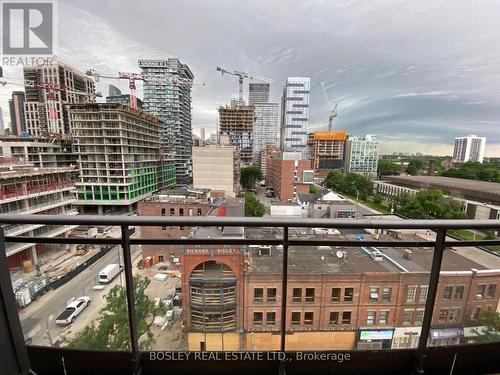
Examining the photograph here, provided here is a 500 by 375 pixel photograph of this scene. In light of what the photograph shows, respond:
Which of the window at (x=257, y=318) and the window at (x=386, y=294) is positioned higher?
the window at (x=386, y=294)

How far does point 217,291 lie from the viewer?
1.55 meters

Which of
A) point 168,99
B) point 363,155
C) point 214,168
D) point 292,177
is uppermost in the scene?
point 168,99

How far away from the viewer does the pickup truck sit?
1.49m

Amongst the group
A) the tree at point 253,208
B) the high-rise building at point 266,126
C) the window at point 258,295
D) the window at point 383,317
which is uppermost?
the high-rise building at point 266,126

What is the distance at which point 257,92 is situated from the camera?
103 meters

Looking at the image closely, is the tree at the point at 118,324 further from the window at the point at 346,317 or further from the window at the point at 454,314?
the window at the point at 454,314

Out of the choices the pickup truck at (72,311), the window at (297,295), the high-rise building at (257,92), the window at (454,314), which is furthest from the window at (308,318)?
the high-rise building at (257,92)

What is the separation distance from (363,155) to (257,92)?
56.6 meters

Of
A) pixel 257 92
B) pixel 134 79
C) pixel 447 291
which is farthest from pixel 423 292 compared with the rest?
pixel 257 92

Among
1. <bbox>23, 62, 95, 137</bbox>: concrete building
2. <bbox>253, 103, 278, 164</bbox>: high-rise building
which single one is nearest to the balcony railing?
<bbox>23, 62, 95, 137</bbox>: concrete building

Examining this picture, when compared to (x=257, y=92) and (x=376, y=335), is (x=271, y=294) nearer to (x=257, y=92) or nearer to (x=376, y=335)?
(x=376, y=335)

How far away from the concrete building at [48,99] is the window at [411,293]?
5411 cm

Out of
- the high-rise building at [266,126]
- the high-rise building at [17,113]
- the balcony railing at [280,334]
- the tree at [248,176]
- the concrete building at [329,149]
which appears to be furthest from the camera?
the high-rise building at [266,126]

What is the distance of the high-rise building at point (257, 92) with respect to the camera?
102250mm
